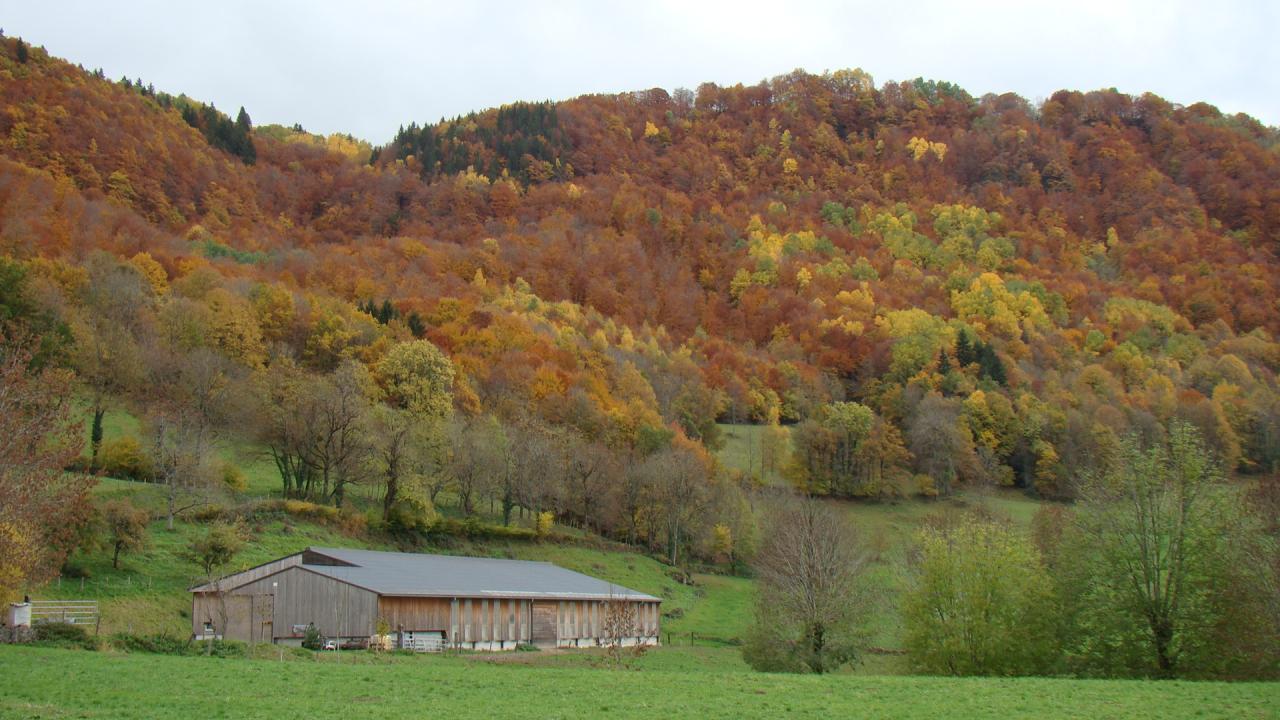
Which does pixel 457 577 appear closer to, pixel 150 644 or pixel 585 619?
pixel 585 619

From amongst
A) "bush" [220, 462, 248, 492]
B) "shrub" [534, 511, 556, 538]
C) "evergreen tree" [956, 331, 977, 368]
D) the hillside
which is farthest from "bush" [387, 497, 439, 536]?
"evergreen tree" [956, 331, 977, 368]

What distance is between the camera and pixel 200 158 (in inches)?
6220

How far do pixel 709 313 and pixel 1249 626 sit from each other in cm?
14026

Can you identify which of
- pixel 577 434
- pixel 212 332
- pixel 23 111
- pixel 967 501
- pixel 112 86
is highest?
pixel 112 86

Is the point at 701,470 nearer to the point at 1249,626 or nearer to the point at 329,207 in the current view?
the point at 1249,626

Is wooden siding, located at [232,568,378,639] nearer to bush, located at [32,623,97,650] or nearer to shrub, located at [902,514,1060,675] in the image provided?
bush, located at [32,623,97,650]

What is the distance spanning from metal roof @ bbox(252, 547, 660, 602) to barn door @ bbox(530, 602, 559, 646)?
0.59 m

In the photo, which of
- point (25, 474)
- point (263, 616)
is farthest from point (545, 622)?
point (25, 474)

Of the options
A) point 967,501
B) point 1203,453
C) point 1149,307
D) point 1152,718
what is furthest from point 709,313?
point 1152,718

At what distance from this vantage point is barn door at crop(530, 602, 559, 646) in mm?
43594

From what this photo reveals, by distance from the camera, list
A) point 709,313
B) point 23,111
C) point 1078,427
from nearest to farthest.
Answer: point 1078,427, point 23,111, point 709,313

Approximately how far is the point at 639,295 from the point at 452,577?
421 ft

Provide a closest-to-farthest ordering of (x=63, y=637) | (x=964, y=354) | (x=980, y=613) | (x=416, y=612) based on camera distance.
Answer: (x=63, y=637) → (x=980, y=613) → (x=416, y=612) → (x=964, y=354)

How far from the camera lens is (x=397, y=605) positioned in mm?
37562
